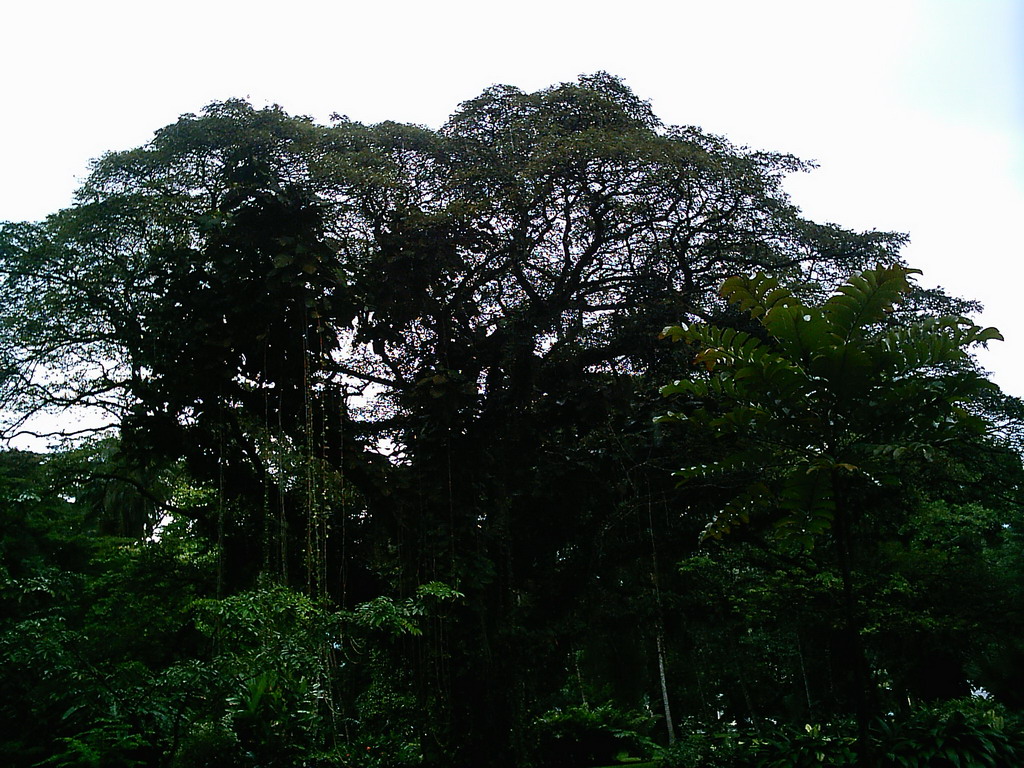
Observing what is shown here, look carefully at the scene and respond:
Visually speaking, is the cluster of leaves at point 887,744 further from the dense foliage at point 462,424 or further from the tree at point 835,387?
the tree at point 835,387

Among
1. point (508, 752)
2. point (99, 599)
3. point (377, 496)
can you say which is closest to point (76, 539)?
point (99, 599)

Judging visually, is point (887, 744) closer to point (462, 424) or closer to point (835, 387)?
point (835, 387)

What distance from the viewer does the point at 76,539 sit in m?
10.3

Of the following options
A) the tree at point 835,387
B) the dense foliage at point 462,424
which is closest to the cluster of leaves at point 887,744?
the dense foliage at point 462,424

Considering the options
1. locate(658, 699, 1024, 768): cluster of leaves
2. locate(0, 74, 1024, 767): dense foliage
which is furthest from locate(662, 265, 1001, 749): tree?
locate(658, 699, 1024, 768): cluster of leaves

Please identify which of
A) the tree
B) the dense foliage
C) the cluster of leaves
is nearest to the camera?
the tree

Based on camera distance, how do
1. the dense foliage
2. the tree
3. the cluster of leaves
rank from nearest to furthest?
the tree < the cluster of leaves < the dense foliage

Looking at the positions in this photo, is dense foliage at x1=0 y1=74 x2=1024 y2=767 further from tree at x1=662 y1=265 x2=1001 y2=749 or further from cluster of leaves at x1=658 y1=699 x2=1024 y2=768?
tree at x1=662 y1=265 x2=1001 y2=749

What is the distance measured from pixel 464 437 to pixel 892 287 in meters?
5.95

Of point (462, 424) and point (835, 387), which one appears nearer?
point (835, 387)

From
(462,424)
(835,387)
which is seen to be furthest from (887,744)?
(462,424)

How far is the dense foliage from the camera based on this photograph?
8555mm

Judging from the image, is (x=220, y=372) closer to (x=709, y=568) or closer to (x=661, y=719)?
(x=709, y=568)

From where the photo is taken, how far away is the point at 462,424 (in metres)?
9.93
